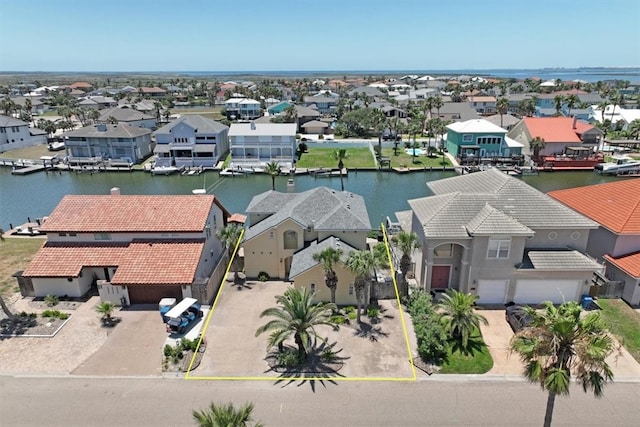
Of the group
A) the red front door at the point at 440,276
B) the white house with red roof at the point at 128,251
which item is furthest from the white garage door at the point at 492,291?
the white house with red roof at the point at 128,251

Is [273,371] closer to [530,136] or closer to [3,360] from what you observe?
→ [3,360]

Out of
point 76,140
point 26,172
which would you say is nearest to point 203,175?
point 76,140

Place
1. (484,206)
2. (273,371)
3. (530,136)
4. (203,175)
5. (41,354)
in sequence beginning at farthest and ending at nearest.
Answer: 1. (530,136)
2. (203,175)
3. (484,206)
4. (41,354)
5. (273,371)

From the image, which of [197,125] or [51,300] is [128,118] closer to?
[197,125]

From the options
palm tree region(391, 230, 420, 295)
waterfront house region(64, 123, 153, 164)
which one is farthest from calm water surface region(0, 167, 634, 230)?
palm tree region(391, 230, 420, 295)

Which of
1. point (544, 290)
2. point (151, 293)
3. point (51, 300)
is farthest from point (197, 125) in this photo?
point (544, 290)
